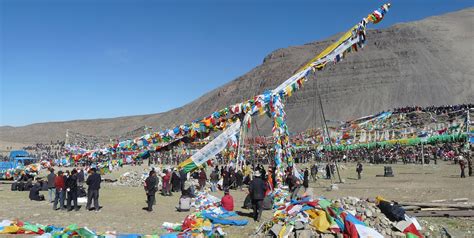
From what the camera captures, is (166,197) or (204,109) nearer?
(166,197)

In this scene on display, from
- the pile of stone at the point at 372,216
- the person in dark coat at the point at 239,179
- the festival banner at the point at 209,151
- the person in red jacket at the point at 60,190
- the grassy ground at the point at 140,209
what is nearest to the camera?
the pile of stone at the point at 372,216

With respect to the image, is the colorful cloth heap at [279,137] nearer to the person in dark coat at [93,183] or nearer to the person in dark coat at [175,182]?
the person in dark coat at [175,182]

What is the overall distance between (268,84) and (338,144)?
281 ft

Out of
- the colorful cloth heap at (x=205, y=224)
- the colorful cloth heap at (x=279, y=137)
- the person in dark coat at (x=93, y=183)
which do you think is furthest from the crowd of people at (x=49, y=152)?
the colorful cloth heap at (x=205, y=224)

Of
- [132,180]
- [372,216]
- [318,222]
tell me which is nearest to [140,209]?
[318,222]

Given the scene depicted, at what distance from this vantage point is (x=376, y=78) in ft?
381

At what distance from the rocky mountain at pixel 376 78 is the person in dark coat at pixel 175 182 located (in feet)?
218

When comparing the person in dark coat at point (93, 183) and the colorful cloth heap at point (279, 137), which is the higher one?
the colorful cloth heap at point (279, 137)

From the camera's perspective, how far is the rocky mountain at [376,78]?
104 meters

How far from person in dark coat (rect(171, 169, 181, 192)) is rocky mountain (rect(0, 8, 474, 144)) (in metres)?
66.4

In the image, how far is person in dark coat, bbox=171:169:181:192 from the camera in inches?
878

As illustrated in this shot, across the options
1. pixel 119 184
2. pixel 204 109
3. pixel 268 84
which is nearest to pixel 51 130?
pixel 204 109

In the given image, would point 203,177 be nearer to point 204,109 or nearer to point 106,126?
point 204,109

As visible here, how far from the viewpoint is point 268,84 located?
457 feet
